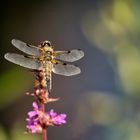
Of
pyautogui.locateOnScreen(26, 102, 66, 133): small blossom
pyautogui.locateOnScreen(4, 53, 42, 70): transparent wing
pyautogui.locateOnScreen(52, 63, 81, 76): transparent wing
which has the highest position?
pyautogui.locateOnScreen(4, 53, 42, 70): transparent wing

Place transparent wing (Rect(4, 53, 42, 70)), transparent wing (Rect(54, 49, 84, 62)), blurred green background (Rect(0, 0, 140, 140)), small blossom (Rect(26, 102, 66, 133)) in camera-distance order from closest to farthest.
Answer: small blossom (Rect(26, 102, 66, 133))
transparent wing (Rect(4, 53, 42, 70))
transparent wing (Rect(54, 49, 84, 62))
blurred green background (Rect(0, 0, 140, 140))

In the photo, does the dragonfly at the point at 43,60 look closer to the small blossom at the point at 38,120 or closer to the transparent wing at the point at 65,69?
the transparent wing at the point at 65,69

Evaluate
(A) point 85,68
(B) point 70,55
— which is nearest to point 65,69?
(B) point 70,55

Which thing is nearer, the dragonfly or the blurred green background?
the dragonfly

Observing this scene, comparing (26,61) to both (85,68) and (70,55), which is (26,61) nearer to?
(70,55)

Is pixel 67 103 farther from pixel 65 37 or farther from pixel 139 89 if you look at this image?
pixel 139 89

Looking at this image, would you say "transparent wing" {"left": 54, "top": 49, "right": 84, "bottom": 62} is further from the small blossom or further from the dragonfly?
the small blossom

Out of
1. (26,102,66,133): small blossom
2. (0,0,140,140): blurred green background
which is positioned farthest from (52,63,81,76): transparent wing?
(0,0,140,140): blurred green background

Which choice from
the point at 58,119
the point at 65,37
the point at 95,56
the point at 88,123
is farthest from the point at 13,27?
the point at 58,119
